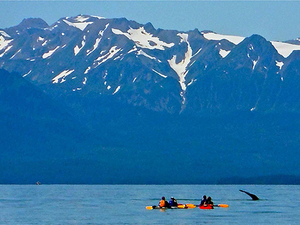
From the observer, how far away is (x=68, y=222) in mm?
127125

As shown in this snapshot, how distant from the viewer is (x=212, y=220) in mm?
132000

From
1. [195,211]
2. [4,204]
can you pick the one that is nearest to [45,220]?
[195,211]

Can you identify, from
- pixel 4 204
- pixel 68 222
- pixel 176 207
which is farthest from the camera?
pixel 4 204

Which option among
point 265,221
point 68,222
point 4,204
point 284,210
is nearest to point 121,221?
point 68,222

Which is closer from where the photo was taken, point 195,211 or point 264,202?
point 195,211

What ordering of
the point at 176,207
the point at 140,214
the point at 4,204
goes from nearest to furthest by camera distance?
1. the point at 140,214
2. the point at 176,207
3. the point at 4,204

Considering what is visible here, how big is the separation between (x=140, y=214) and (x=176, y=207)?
11839 millimetres

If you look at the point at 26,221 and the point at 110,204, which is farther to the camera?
the point at 110,204

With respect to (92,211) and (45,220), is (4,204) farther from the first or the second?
(45,220)

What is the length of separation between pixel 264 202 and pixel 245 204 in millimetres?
9301

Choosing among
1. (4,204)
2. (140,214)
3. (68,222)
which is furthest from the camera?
(4,204)

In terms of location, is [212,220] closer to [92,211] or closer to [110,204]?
[92,211]

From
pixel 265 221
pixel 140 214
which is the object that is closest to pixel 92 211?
pixel 140 214

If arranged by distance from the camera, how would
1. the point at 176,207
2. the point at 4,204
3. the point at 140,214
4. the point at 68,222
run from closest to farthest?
the point at 68,222 < the point at 140,214 < the point at 176,207 < the point at 4,204
